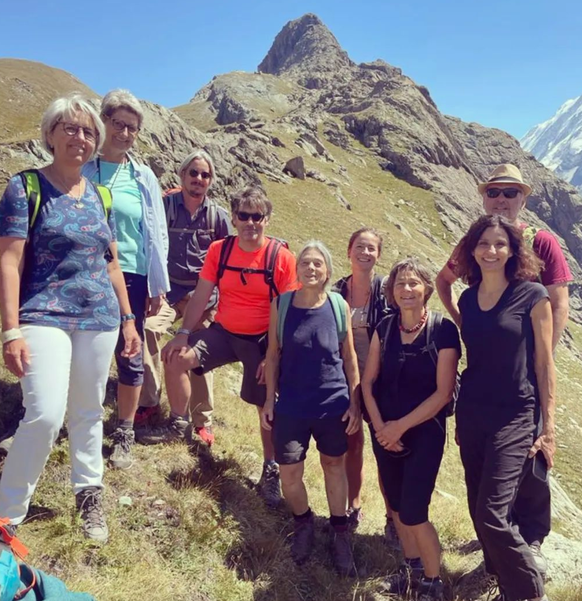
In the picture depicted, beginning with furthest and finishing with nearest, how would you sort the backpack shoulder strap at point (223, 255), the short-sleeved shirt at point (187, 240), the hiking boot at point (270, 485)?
the short-sleeved shirt at point (187, 240) < the hiking boot at point (270, 485) < the backpack shoulder strap at point (223, 255)

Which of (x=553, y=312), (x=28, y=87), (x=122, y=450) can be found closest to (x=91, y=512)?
(x=122, y=450)

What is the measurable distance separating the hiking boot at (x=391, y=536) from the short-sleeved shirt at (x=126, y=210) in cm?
393

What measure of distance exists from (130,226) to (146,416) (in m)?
2.53

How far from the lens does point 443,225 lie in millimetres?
52281

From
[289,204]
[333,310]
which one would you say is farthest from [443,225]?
[333,310]

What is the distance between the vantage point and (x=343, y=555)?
478 cm

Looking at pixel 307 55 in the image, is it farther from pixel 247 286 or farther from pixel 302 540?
pixel 302 540

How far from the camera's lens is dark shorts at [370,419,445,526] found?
4.29 metres

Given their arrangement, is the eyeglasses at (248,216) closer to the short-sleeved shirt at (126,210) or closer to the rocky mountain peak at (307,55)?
the short-sleeved shirt at (126,210)

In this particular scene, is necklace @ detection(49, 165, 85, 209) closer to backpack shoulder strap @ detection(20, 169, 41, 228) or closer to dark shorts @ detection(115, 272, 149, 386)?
backpack shoulder strap @ detection(20, 169, 41, 228)

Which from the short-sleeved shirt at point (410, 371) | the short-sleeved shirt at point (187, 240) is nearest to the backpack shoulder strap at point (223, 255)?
the short-sleeved shirt at point (187, 240)

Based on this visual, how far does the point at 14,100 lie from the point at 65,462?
6730 centimetres

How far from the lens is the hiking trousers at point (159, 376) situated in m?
5.97

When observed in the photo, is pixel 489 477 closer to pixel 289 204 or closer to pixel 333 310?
pixel 333 310
